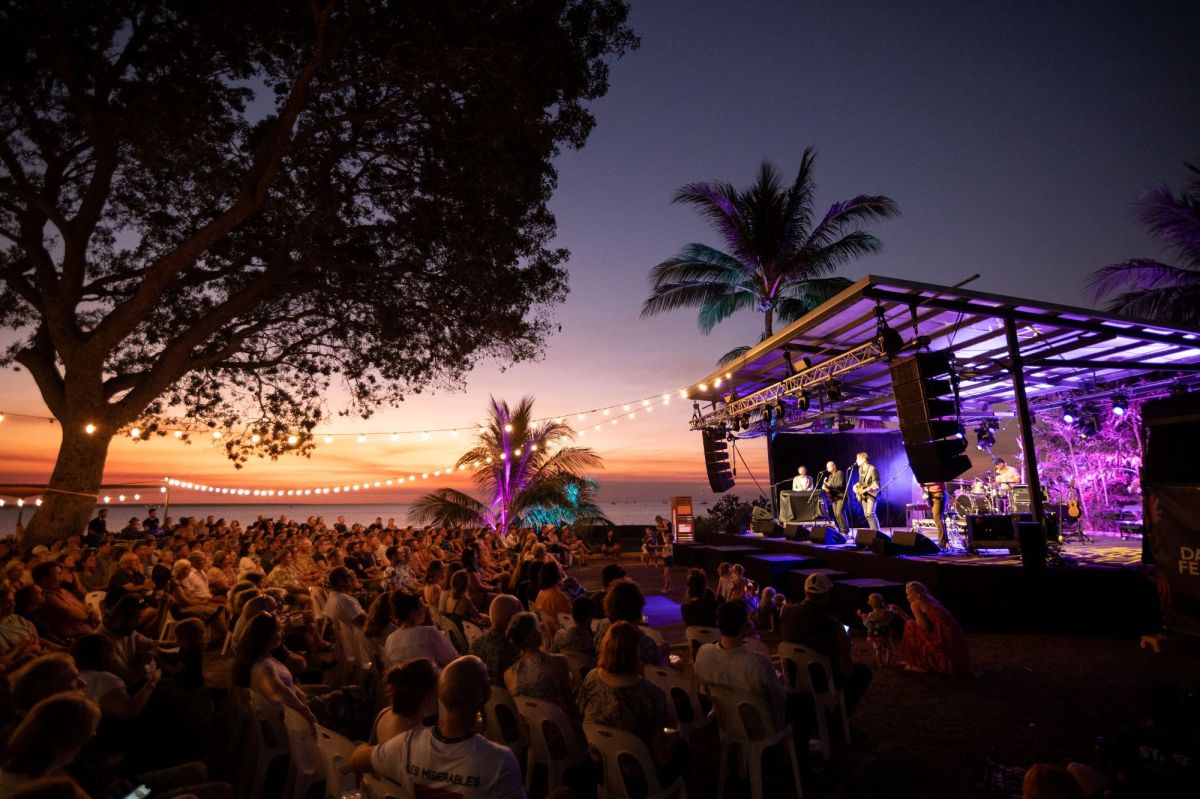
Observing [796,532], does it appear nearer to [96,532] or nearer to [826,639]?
[826,639]

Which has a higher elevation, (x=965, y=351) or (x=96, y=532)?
(x=965, y=351)

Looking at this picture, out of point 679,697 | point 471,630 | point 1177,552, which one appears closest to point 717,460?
point 1177,552

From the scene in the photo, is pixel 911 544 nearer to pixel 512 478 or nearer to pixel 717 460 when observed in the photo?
pixel 717 460

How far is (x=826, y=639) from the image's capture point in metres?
3.94

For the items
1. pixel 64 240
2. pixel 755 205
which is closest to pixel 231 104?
pixel 64 240

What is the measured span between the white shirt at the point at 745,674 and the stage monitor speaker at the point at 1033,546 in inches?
225

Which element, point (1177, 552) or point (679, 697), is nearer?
point (679, 697)

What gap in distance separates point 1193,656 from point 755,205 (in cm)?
1342

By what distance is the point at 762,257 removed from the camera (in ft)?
53.5

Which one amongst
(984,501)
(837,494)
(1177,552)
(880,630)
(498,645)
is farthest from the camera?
(837,494)

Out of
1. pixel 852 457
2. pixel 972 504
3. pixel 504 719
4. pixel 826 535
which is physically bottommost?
pixel 504 719

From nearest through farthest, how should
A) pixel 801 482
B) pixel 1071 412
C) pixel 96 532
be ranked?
pixel 1071 412, pixel 801 482, pixel 96 532

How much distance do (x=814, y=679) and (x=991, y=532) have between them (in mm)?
6472

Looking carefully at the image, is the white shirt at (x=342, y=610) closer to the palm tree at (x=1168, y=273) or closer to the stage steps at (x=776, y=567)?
the stage steps at (x=776, y=567)
